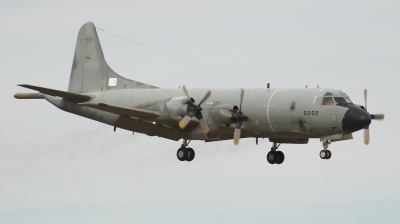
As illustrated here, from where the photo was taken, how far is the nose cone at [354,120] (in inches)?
1790

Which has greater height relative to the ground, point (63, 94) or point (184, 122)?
point (63, 94)

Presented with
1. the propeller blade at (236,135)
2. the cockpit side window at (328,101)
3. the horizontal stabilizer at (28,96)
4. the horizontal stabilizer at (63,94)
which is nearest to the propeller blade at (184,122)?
the propeller blade at (236,135)

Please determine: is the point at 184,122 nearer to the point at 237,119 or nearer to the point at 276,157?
the point at 237,119

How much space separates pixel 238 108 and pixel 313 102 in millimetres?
4011

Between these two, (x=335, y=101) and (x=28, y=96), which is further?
(x=28, y=96)

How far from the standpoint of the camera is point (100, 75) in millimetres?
55906

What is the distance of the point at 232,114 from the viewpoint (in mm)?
47531

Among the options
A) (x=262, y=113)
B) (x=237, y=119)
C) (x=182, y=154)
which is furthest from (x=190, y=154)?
(x=262, y=113)

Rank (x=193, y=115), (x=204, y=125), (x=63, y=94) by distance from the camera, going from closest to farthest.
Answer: (x=193, y=115) → (x=204, y=125) → (x=63, y=94)

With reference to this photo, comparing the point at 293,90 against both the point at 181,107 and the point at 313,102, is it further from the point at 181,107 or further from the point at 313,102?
the point at 181,107

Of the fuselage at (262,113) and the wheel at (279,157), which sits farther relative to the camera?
the wheel at (279,157)

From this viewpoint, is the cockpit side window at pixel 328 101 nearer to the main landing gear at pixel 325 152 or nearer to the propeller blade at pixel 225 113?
the main landing gear at pixel 325 152

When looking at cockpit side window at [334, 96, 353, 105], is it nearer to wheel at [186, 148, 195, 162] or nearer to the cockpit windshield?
the cockpit windshield

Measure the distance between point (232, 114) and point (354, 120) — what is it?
20.8ft
